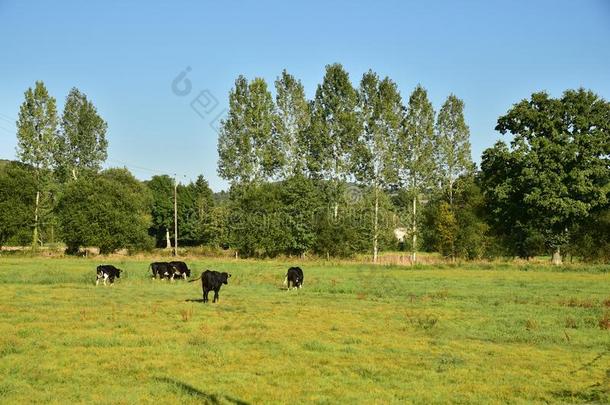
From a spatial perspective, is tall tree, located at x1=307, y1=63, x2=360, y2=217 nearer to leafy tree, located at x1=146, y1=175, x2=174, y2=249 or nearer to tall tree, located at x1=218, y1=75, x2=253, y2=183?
tall tree, located at x1=218, y1=75, x2=253, y2=183

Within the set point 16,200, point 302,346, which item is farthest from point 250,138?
point 302,346

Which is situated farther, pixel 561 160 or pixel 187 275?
pixel 561 160

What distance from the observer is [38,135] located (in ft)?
196

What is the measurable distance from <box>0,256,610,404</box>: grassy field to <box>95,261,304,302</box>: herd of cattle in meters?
0.96

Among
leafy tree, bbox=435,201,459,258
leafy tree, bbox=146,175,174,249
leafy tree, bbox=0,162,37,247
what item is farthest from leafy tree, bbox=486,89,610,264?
leafy tree, bbox=146,175,174,249

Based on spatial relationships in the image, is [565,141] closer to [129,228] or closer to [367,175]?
[367,175]

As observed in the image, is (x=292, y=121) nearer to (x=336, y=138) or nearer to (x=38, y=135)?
(x=336, y=138)

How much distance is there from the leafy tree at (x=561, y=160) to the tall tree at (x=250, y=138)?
24170mm

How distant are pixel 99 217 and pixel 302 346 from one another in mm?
46697

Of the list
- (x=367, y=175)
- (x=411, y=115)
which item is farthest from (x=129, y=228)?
(x=411, y=115)

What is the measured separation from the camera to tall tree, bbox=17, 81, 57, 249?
2317 inches

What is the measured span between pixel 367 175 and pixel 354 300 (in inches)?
1308

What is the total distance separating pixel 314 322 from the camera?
1817 centimetres

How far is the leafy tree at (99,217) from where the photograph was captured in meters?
55.3
